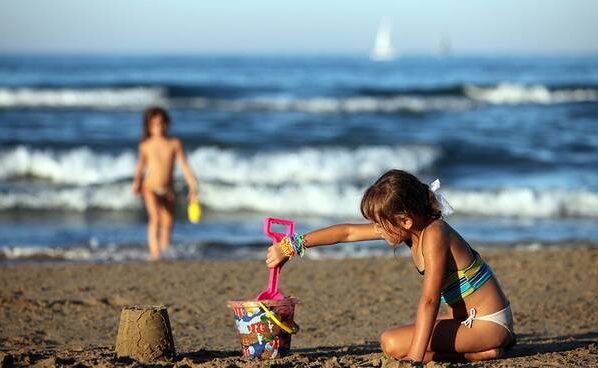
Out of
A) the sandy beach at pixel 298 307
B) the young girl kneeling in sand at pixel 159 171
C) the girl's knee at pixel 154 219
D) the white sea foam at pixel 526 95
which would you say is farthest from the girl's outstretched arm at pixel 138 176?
the white sea foam at pixel 526 95

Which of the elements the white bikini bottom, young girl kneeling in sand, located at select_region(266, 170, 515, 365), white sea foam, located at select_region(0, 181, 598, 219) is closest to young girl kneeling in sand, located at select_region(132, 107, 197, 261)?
white sea foam, located at select_region(0, 181, 598, 219)

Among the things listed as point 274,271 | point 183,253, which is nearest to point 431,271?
point 274,271

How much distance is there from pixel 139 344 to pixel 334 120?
19.5 metres

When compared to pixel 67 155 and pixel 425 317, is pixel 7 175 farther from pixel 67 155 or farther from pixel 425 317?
pixel 425 317

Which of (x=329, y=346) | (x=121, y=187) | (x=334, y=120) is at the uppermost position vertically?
(x=334, y=120)

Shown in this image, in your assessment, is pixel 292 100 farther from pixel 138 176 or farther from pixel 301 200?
Result: pixel 138 176

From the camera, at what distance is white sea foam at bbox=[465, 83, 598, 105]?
98.7 ft

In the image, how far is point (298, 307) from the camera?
6957mm

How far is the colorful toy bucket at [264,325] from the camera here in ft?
15.2

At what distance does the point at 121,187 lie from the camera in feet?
44.1

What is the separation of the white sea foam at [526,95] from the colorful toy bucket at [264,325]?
25.5 m

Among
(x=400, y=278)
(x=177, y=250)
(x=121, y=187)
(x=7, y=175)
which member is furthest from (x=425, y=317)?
(x=7, y=175)

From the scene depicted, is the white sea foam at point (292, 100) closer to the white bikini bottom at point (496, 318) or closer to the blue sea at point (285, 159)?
the blue sea at point (285, 159)

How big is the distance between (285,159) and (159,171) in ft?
25.1
